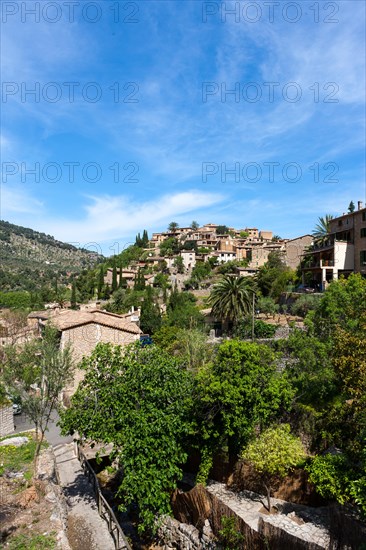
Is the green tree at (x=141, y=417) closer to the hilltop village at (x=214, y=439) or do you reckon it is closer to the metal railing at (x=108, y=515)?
the hilltop village at (x=214, y=439)

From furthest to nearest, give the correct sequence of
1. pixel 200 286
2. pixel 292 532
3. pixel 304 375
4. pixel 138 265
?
pixel 138 265 → pixel 200 286 → pixel 304 375 → pixel 292 532

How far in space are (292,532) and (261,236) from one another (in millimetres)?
108530

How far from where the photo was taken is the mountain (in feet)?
362

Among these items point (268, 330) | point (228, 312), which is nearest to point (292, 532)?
point (268, 330)

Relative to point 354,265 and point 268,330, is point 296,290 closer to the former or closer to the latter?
point 354,265

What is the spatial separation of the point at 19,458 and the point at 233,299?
79.0ft

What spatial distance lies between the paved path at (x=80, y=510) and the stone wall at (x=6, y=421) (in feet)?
15.4

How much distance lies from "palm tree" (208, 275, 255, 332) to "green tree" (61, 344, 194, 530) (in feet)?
69.5

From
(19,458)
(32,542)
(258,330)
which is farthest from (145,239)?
(32,542)

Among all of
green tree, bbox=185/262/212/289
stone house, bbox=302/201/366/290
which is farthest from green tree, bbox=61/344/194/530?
green tree, bbox=185/262/212/289

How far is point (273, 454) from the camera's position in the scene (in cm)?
1300

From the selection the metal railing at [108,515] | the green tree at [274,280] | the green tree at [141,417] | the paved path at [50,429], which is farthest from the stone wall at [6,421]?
the green tree at [274,280]

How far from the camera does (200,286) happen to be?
74.9 metres

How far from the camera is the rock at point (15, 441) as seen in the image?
61.2ft
